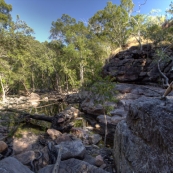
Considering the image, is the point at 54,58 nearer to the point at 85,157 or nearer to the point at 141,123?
the point at 85,157

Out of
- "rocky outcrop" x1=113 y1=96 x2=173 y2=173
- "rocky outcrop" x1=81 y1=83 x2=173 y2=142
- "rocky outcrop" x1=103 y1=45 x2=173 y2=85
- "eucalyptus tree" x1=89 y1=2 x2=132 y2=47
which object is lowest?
"rocky outcrop" x1=81 y1=83 x2=173 y2=142

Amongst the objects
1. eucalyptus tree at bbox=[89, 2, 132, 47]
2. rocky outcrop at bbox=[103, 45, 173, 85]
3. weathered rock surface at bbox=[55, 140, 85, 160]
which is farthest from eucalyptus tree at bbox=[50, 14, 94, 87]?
weathered rock surface at bbox=[55, 140, 85, 160]

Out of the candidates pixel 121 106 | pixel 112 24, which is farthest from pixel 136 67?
pixel 112 24

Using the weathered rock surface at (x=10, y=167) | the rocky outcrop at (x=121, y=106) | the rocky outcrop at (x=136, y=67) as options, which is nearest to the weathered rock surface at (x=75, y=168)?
the weathered rock surface at (x=10, y=167)

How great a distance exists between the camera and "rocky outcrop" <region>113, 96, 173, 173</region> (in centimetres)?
229

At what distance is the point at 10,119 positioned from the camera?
886 cm

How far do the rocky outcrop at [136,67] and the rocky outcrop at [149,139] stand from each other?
1567cm

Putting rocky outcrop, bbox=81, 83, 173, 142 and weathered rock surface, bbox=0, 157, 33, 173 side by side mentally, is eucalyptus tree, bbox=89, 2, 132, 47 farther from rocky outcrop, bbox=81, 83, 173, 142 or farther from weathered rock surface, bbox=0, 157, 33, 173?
weathered rock surface, bbox=0, 157, 33, 173

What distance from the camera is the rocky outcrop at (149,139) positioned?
7.51 feet

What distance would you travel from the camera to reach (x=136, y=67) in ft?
61.4

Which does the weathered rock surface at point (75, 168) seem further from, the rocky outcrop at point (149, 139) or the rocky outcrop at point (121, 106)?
the rocky outcrop at point (121, 106)

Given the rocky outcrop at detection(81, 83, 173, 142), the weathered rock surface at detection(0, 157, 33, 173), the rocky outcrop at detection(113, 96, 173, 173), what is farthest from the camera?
the rocky outcrop at detection(81, 83, 173, 142)

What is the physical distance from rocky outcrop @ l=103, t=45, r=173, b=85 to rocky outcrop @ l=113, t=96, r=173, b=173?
1567cm

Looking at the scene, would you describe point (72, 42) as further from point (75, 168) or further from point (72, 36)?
point (75, 168)
